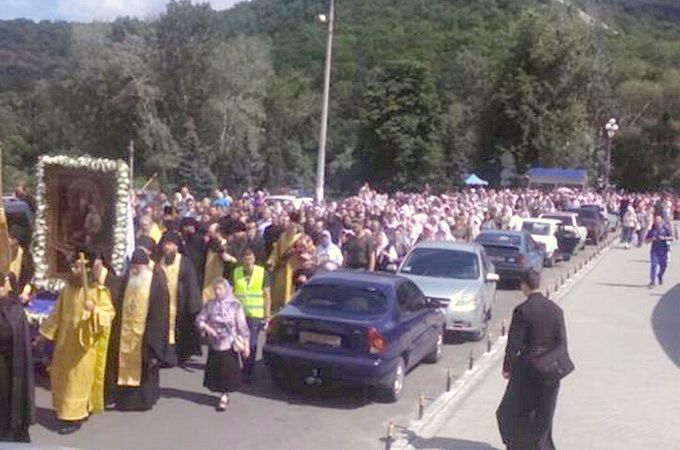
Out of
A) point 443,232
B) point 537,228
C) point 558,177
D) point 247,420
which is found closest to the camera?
point 247,420

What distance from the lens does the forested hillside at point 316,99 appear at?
55.6 metres

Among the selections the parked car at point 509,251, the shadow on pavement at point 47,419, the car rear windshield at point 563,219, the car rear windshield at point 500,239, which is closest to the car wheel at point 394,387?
the shadow on pavement at point 47,419

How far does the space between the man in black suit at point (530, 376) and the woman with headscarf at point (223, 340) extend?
3.27 m

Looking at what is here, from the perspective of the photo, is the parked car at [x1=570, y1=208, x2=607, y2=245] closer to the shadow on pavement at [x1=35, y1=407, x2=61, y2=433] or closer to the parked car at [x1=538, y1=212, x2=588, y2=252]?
the parked car at [x1=538, y1=212, x2=588, y2=252]

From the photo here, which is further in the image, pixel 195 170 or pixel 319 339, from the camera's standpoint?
pixel 195 170

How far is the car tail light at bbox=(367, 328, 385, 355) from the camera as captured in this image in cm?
1134

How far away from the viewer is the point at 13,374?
8.73m

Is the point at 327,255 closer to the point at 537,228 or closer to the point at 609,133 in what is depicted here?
the point at 537,228

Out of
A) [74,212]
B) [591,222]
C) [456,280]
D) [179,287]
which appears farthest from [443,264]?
[591,222]

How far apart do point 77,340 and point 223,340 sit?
1616 mm

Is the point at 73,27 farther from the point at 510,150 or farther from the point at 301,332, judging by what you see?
the point at 301,332

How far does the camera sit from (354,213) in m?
22.9

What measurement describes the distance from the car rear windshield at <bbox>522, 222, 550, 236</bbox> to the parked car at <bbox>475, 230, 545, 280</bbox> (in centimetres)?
581

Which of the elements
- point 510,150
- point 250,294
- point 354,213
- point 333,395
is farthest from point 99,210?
point 510,150
